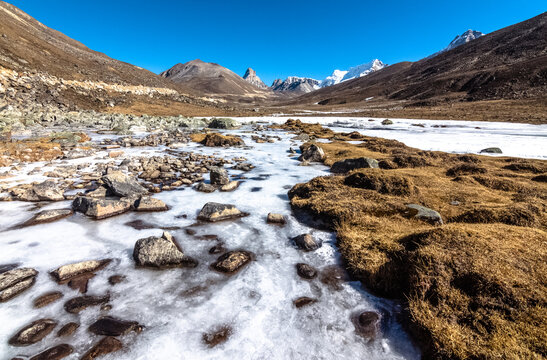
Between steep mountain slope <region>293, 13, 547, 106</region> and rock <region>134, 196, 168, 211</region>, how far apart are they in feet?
277

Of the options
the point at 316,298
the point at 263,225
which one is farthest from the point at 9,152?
the point at 316,298

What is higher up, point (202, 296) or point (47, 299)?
point (47, 299)

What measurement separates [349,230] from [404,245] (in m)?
1.38

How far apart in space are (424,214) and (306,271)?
4080 millimetres

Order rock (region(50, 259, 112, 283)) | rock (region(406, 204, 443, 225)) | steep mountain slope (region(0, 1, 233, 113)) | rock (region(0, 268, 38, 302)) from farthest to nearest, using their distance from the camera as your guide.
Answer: steep mountain slope (region(0, 1, 233, 113))
rock (region(406, 204, 443, 225))
rock (region(50, 259, 112, 283))
rock (region(0, 268, 38, 302))

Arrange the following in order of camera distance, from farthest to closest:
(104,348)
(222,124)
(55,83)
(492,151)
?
1. (55,83)
2. (222,124)
3. (492,151)
4. (104,348)

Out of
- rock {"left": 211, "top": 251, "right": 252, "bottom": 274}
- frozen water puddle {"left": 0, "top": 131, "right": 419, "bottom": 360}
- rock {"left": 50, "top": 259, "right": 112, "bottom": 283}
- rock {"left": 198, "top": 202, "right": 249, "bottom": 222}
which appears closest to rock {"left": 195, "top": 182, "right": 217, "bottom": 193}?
rock {"left": 198, "top": 202, "right": 249, "bottom": 222}

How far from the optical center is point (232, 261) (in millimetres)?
4945

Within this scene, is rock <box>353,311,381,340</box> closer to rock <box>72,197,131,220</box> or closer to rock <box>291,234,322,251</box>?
rock <box>291,234,322,251</box>

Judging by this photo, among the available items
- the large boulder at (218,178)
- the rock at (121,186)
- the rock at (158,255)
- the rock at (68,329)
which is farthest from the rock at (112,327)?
the large boulder at (218,178)

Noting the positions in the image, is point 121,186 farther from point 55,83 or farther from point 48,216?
point 55,83

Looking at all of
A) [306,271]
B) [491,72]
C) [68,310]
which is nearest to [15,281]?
[68,310]

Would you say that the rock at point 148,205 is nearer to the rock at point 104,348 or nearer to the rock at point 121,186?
the rock at point 121,186

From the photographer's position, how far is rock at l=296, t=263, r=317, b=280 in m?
4.68
